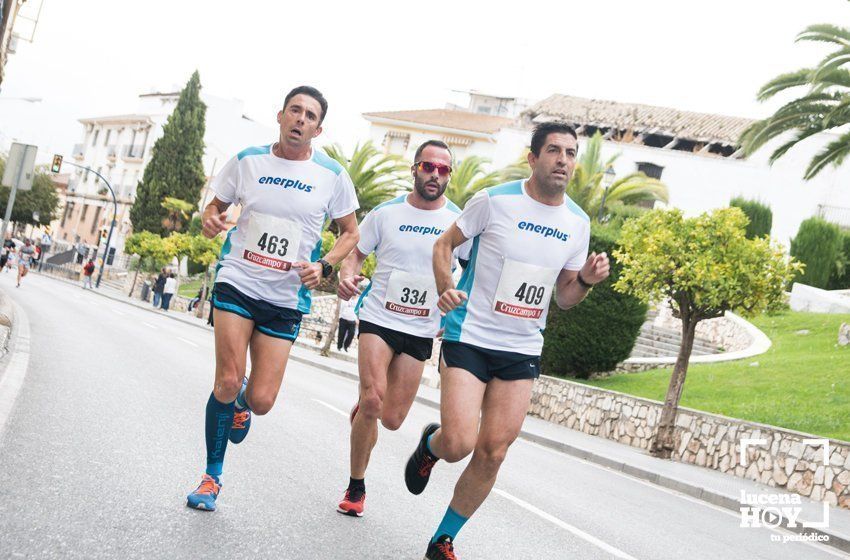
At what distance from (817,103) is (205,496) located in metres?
17.0

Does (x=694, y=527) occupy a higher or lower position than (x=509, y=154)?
lower

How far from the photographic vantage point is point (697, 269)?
623 inches

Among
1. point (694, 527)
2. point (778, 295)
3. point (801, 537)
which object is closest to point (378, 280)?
point (694, 527)

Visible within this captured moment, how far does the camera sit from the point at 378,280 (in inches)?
273

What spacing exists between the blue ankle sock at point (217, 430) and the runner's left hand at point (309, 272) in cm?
81

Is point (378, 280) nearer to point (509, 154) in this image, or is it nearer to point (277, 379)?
point (277, 379)

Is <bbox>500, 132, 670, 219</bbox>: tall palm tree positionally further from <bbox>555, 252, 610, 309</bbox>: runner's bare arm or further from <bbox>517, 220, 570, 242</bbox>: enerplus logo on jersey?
<bbox>517, 220, 570, 242</bbox>: enerplus logo on jersey

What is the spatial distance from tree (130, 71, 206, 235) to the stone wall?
5745cm

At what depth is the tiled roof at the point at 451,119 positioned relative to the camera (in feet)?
225

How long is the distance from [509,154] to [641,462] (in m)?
47.0

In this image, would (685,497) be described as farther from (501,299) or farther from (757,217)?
(757,217)

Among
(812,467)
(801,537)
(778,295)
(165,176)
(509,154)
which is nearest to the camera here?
(801,537)

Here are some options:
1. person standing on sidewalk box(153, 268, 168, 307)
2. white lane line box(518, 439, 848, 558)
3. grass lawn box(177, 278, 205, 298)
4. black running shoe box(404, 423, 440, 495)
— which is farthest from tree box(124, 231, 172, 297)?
black running shoe box(404, 423, 440, 495)

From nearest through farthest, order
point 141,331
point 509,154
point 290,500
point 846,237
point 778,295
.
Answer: point 290,500 → point 778,295 → point 141,331 → point 846,237 → point 509,154
